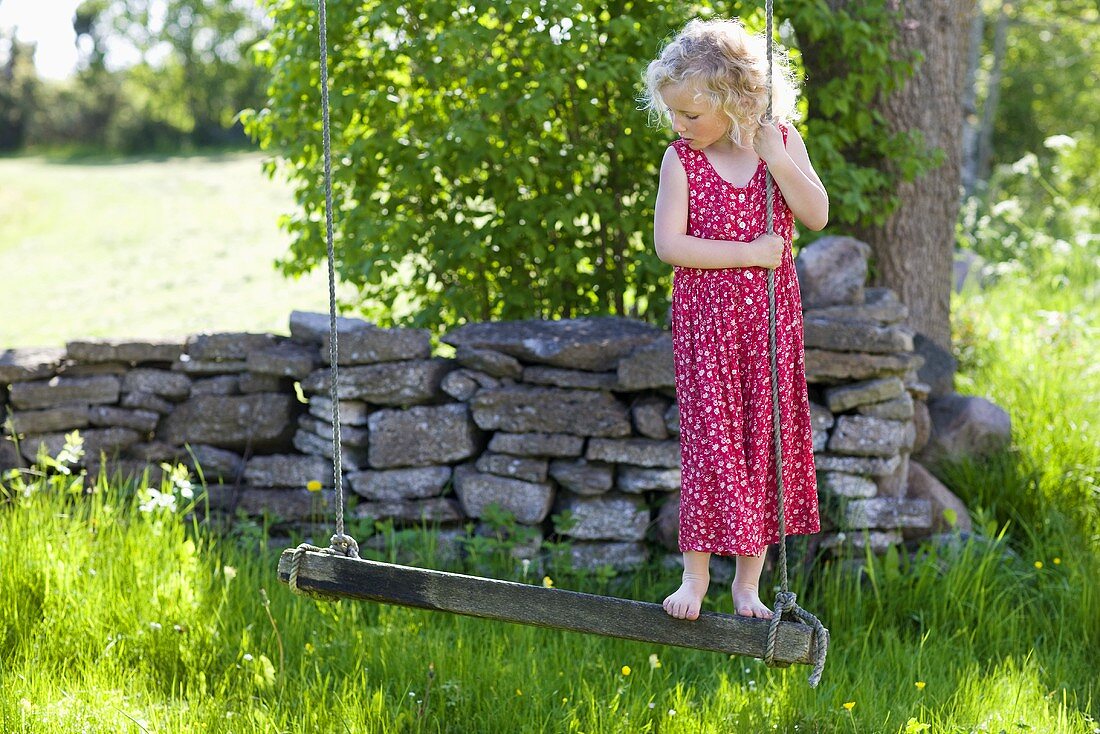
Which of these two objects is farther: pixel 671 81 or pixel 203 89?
pixel 203 89

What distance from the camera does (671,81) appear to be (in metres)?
2.56

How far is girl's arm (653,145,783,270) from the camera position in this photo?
263cm

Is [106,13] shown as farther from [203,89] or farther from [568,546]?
[568,546]

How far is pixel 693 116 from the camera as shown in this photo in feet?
8.54

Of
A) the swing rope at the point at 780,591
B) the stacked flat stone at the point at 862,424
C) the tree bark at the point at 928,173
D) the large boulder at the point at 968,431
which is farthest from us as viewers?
the tree bark at the point at 928,173

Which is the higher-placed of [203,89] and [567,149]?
[203,89]

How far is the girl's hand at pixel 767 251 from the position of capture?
262cm

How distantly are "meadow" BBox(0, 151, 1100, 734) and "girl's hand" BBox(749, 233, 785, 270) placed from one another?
1238 mm

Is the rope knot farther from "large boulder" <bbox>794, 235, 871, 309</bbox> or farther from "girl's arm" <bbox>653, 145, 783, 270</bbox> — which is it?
"large boulder" <bbox>794, 235, 871, 309</bbox>

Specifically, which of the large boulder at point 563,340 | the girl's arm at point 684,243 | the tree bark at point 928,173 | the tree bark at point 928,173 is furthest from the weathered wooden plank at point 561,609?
the tree bark at point 928,173

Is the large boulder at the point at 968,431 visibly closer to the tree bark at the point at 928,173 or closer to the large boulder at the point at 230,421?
the tree bark at the point at 928,173

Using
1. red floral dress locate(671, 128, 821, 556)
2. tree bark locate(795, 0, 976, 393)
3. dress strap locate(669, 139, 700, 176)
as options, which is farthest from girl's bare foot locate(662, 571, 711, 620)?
tree bark locate(795, 0, 976, 393)

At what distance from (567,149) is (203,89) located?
3618cm

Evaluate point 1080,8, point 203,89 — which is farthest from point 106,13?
point 1080,8
